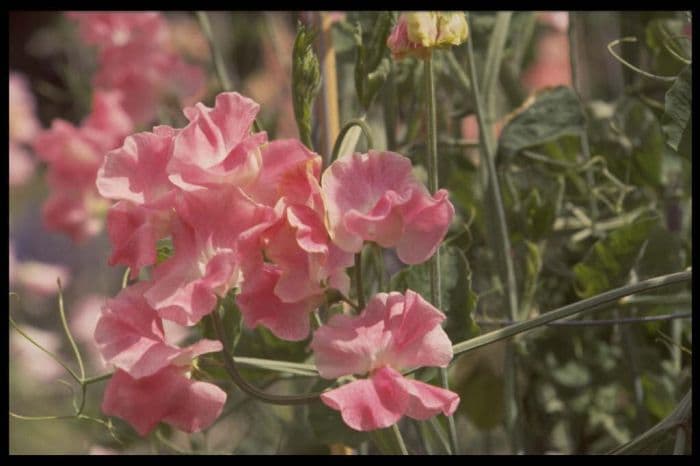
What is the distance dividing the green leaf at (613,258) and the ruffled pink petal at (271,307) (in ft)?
0.93

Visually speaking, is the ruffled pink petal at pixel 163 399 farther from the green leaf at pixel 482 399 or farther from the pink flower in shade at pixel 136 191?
the green leaf at pixel 482 399

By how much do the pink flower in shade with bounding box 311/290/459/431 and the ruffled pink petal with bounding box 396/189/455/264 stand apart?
20mm

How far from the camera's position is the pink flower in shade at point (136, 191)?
0.60 metres

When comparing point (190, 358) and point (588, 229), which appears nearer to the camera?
point (190, 358)

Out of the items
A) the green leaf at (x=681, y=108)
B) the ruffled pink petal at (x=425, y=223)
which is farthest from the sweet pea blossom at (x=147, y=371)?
the green leaf at (x=681, y=108)

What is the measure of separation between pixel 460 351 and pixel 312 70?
16 centimetres

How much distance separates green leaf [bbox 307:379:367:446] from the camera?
0.80 metres

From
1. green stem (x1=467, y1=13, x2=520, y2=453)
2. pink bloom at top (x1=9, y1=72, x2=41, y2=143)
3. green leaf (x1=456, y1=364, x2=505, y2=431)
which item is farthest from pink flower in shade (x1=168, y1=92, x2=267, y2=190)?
pink bloom at top (x1=9, y1=72, x2=41, y2=143)

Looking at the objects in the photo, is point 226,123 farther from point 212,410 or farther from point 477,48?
point 477,48

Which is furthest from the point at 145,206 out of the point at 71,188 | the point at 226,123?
the point at 71,188

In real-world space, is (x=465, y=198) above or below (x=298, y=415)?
above

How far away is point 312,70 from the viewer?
25.7 inches
